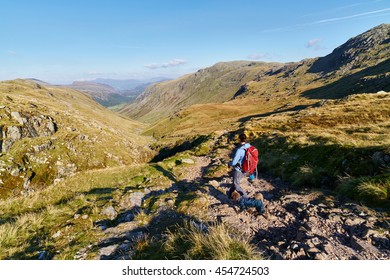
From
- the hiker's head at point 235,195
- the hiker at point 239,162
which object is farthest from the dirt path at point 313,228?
the hiker at point 239,162

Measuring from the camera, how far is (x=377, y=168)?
10812 mm

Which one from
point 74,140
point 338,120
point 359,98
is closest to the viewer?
point 338,120

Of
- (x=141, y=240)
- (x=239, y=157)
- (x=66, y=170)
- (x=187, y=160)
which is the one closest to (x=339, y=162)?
(x=239, y=157)

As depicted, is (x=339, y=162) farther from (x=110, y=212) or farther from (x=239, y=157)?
(x=110, y=212)

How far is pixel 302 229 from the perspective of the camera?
7223mm

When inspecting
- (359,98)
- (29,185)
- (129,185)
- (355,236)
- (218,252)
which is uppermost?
(359,98)

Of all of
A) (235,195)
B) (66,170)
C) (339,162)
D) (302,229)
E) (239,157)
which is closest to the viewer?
(302,229)

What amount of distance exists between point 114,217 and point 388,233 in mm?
10549

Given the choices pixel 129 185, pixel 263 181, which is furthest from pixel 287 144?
pixel 129 185

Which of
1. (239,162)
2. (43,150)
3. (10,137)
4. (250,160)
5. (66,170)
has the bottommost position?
(66,170)

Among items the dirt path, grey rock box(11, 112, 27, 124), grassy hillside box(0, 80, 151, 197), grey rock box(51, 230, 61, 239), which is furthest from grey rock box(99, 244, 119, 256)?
grey rock box(11, 112, 27, 124)

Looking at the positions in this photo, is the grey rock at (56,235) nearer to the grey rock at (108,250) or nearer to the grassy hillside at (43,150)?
the grey rock at (108,250)

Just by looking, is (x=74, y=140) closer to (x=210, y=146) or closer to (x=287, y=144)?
(x=210, y=146)

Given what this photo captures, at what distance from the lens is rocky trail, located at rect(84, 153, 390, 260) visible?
595 cm
